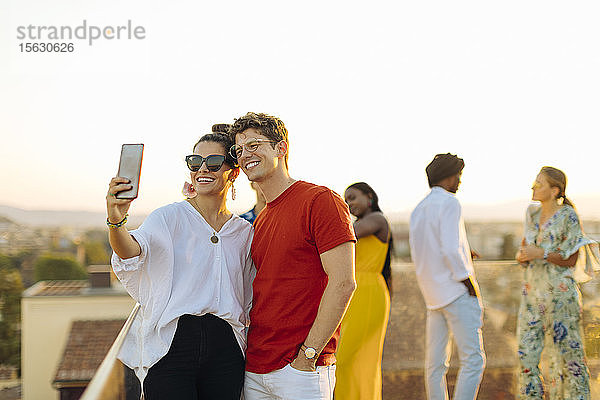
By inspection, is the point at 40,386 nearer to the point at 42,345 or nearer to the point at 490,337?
the point at 42,345

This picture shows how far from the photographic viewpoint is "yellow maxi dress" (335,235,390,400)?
3.09 metres

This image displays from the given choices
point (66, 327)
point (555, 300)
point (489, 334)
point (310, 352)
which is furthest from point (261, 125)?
point (66, 327)

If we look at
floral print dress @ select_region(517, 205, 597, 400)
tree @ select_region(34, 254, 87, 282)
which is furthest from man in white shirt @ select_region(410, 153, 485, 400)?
tree @ select_region(34, 254, 87, 282)

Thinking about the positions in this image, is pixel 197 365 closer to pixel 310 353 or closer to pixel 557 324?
pixel 310 353

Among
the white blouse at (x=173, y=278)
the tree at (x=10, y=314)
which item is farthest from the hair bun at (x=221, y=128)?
the tree at (x=10, y=314)

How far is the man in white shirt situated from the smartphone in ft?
6.71

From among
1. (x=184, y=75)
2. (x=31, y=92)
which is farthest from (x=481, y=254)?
(x=31, y=92)

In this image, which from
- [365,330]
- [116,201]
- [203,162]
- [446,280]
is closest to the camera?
[116,201]

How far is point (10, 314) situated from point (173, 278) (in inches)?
1497

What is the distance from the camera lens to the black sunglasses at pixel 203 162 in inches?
71.9

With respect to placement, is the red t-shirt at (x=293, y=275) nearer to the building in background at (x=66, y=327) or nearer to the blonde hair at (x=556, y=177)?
the blonde hair at (x=556, y=177)

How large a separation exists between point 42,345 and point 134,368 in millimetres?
25841

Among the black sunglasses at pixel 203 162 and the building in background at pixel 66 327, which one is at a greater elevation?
the black sunglasses at pixel 203 162

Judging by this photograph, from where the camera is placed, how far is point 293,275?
70.3 inches
